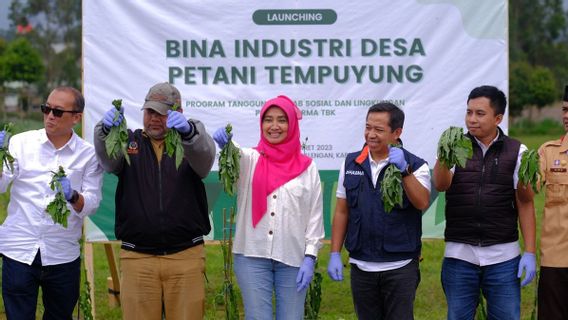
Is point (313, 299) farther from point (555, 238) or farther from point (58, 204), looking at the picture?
point (58, 204)

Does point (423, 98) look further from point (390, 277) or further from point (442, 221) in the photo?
point (390, 277)

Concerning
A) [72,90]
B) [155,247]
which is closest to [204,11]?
[72,90]

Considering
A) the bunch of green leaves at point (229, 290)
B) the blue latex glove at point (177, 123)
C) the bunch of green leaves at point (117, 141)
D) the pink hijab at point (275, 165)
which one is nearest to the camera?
the blue latex glove at point (177, 123)

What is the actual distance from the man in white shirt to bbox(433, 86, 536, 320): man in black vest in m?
2.13

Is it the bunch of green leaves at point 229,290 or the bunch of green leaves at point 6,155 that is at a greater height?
the bunch of green leaves at point 6,155

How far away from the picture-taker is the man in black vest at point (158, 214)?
4.72m

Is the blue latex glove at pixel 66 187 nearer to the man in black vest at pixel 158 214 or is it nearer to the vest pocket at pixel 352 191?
the man in black vest at pixel 158 214

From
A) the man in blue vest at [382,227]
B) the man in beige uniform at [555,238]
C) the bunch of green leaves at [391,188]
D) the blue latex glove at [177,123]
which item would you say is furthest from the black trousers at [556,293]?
the blue latex glove at [177,123]

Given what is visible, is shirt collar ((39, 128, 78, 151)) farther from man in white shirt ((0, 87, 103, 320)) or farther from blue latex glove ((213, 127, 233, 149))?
blue latex glove ((213, 127, 233, 149))

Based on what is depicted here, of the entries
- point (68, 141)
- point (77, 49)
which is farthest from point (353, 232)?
point (77, 49)

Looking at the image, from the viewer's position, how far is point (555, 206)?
5027 millimetres

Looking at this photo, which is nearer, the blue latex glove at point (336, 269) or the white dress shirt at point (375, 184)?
the white dress shirt at point (375, 184)

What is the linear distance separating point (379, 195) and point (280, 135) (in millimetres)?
665

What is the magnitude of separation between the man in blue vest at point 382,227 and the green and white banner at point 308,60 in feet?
4.98
